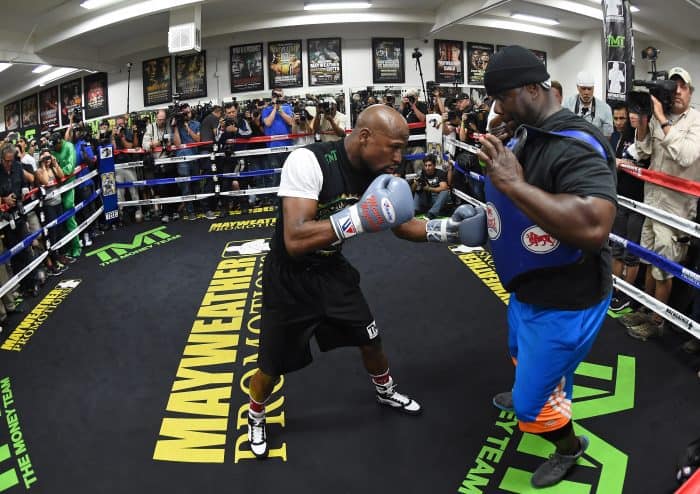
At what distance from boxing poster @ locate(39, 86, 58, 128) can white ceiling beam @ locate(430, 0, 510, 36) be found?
935 cm

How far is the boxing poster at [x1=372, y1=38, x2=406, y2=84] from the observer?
1102 cm

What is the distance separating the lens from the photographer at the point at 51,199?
508 centimetres

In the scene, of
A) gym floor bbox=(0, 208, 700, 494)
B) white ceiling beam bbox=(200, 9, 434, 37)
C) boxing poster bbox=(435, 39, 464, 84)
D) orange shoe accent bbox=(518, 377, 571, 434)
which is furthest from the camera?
boxing poster bbox=(435, 39, 464, 84)

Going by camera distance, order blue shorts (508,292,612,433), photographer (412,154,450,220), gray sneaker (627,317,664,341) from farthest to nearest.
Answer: photographer (412,154,450,220) → gray sneaker (627,317,664,341) → blue shorts (508,292,612,433)

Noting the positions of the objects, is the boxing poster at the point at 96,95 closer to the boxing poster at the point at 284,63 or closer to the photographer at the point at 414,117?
the boxing poster at the point at 284,63

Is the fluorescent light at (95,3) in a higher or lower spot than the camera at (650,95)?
higher

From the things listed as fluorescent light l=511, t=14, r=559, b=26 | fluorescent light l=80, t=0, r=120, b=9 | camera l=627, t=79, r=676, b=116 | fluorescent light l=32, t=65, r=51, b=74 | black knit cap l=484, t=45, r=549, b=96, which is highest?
fluorescent light l=511, t=14, r=559, b=26

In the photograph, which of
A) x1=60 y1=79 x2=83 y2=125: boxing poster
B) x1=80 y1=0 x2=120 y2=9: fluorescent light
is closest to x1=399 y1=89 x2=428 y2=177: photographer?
x1=80 y1=0 x2=120 y2=9: fluorescent light

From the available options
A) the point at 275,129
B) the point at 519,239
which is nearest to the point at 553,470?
the point at 519,239

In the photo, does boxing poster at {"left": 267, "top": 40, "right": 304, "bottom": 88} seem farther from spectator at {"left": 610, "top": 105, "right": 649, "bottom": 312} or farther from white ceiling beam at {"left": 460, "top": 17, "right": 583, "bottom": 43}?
spectator at {"left": 610, "top": 105, "right": 649, "bottom": 312}

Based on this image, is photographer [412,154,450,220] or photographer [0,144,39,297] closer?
photographer [0,144,39,297]

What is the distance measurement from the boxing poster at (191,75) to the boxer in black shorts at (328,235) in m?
9.61

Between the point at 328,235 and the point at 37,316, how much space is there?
331 cm

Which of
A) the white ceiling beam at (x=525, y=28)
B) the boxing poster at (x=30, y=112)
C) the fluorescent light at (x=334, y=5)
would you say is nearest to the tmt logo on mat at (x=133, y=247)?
the fluorescent light at (x=334, y=5)
